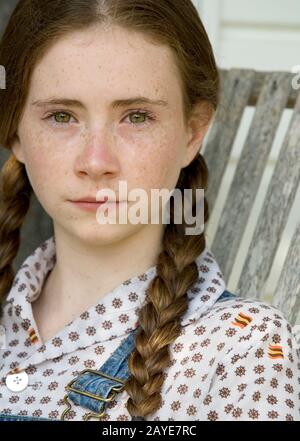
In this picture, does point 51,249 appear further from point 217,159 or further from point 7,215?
point 217,159

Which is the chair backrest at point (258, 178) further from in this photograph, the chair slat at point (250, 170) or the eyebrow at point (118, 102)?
the eyebrow at point (118, 102)

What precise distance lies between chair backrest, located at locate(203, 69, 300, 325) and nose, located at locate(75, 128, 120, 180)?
582mm

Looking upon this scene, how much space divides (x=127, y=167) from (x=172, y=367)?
1.08ft

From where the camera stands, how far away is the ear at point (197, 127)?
69.2 inches

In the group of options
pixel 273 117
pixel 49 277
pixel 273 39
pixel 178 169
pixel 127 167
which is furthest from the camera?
pixel 273 39

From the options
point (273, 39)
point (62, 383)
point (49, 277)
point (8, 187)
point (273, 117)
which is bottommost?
point (62, 383)

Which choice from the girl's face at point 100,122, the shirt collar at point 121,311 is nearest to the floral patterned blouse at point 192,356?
the shirt collar at point 121,311

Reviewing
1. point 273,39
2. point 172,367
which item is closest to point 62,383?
point 172,367

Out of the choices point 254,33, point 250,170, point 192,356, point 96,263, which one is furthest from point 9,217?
point 254,33

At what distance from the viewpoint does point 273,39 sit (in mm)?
3043

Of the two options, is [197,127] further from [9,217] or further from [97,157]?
[9,217]

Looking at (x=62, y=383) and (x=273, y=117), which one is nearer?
(x=62, y=383)

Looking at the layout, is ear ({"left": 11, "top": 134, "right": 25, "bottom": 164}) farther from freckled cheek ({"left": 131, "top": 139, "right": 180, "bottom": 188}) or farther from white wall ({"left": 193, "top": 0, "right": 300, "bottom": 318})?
white wall ({"left": 193, "top": 0, "right": 300, "bottom": 318})
